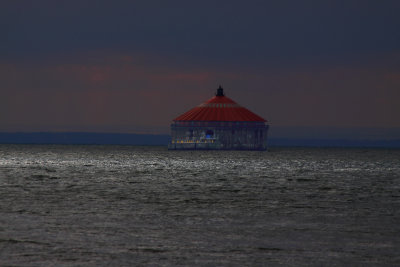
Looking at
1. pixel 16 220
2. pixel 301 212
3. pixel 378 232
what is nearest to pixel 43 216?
pixel 16 220

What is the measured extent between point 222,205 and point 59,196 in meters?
9.33

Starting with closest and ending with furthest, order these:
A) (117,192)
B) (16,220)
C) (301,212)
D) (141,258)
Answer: (141,258), (16,220), (301,212), (117,192)

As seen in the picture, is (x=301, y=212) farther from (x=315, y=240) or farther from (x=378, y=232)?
(x=315, y=240)

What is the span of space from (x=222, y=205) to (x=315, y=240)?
10810mm

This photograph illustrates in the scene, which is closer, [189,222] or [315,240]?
[315,240]

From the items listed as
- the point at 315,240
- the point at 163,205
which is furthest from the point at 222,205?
the point at 315,240

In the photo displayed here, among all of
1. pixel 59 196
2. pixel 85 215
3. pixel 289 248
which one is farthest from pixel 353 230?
pixel 59 196

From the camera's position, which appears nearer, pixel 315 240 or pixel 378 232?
pixel 315 240

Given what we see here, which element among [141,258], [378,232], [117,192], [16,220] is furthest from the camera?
[117,192]

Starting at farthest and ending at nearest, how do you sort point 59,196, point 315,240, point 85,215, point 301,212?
point 59,196 → point 301,212 → point 85,215 → point 315,240

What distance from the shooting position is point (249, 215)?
2447cm

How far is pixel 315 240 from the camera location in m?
18.0

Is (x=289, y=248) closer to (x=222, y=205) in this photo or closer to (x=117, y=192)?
(x=222, y=205)

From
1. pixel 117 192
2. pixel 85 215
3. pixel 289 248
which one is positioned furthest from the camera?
pixel 117 192
